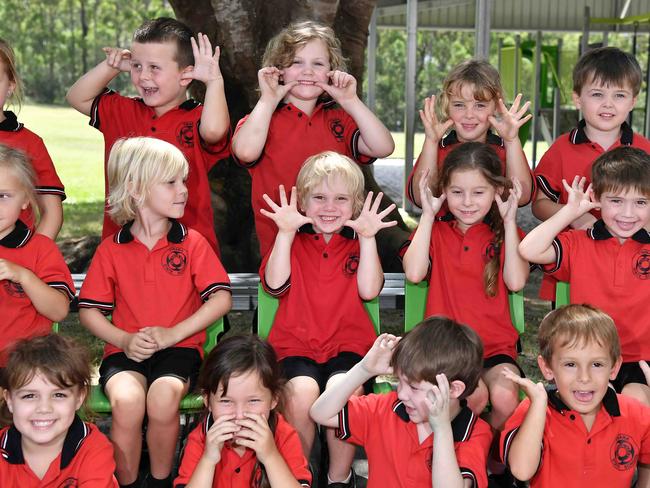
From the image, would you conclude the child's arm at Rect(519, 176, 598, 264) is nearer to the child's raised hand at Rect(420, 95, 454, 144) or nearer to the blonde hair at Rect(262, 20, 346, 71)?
the child's raised hand at Rect(420, 95, 454, 144)

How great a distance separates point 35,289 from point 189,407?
2.37 ft

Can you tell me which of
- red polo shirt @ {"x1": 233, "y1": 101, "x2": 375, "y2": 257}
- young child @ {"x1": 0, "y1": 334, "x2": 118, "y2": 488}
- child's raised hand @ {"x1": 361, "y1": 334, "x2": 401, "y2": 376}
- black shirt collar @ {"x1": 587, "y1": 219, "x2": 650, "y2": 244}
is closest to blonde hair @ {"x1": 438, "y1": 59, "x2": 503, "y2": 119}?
red polo shirt @ {"x1": 233, "y1": 101, "x2": 375, "y2": 257}

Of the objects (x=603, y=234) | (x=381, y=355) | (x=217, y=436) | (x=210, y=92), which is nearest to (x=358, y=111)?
(x=210, y=92)

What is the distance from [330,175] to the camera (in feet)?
12.8

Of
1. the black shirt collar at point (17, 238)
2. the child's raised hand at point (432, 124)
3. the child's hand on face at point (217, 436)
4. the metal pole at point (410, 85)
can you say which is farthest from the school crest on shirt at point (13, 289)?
the metal pole at point (410, 85)

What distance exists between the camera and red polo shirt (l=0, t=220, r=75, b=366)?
3.71 metres

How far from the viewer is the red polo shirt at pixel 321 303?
12.7ft

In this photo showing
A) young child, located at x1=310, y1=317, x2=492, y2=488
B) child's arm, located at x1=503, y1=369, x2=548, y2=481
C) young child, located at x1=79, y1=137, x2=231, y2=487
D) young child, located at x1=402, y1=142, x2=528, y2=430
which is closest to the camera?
young child, located at x1=310, y1=317, x2=492, y2=488

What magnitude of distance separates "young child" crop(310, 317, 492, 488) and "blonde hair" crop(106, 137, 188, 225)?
3.71 feet

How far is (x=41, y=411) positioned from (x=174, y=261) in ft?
3.07

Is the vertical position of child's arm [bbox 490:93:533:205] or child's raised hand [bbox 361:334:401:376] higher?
child's arm [bbox 490:93:533:205]

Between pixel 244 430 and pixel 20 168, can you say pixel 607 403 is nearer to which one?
pixel 244 430

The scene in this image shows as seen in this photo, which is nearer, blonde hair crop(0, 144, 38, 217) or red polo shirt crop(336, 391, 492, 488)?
red polo shirt crop(336, 391, 492, 488)

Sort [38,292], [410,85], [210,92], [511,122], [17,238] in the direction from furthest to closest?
[410,85]
[210,92]
[511,122]
[17,238]
[38,292]
